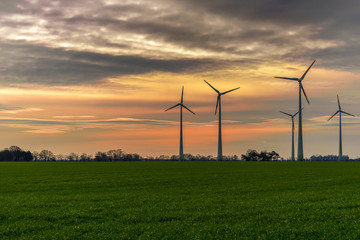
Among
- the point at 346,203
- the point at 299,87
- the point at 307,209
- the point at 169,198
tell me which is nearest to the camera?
the point at 307,209

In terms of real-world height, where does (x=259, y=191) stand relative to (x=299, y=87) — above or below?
below

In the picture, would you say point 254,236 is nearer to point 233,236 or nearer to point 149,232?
point 233,236

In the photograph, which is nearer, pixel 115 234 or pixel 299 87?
pixel 115 234

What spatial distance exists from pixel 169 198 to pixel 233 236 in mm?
12006

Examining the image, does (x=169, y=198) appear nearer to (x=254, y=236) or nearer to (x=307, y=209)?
(x=307, y=209)

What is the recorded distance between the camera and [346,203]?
77.8ft

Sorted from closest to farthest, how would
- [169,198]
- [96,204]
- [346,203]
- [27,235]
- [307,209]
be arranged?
[27,235], [307,209], [346,203], [96,204], [169,198]

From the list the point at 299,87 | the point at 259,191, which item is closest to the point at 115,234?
the point at 259,191

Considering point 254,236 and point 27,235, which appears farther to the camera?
point 27,235

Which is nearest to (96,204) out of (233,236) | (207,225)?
(207,225)

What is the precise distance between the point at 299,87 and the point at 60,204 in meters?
123

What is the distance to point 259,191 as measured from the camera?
32125 mm

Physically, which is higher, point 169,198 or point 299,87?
point 299,87

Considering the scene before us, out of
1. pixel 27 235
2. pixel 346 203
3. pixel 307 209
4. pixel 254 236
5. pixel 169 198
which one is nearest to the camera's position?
pixel 254 236
